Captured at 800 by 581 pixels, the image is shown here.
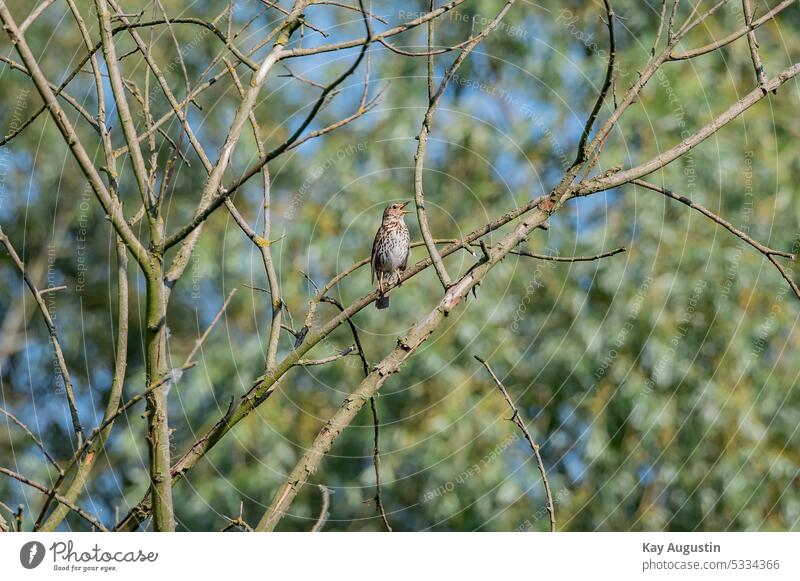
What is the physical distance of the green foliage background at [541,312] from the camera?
8.92 meters


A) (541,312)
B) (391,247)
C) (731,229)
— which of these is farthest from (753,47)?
(541,312)

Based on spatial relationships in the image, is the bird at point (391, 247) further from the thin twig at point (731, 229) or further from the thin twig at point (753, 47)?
the thin twig at point (731, 229)

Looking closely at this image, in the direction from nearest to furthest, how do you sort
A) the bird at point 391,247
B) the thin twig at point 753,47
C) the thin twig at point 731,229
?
the thin twig at point 731,229
the thin twig at point 753,47
the bird at point 391,247

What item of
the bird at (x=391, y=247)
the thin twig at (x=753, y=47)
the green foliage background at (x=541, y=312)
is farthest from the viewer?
the green foliage background at (x=541, y=312)

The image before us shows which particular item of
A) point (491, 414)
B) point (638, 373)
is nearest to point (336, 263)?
point (491, 414)

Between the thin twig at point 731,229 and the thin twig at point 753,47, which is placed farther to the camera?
the thin twig at point 753,47

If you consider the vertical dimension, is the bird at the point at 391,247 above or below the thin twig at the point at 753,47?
above

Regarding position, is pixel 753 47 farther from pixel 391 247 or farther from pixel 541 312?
pixel 541 312

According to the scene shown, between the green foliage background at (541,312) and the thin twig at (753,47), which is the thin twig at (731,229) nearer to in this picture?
the thin twig at (753,47)

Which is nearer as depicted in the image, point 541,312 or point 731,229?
point 731,229

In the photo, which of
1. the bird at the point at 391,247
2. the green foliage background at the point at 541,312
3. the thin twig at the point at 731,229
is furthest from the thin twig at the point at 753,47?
the green foliage background at the point at 541,312

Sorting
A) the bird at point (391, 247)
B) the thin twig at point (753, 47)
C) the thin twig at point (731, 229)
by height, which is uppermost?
the bird at point (391, 247)

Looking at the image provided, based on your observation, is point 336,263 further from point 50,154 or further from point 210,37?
point 50,154

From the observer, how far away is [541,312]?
9.33 m
